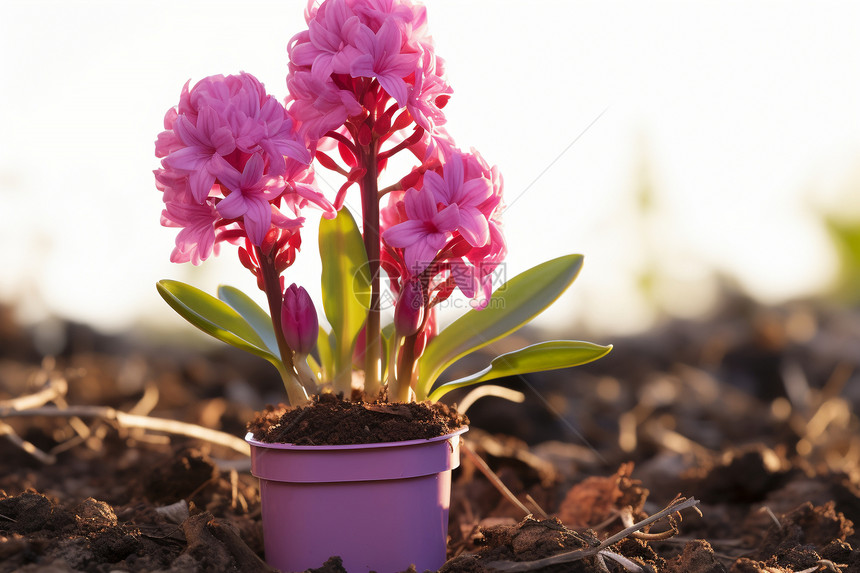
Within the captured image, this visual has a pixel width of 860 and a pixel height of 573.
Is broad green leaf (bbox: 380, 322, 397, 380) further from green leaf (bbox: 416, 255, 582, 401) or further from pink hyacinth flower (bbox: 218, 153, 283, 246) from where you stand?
pink hyacinth flower (bbox: 218, 153, 283, 246)

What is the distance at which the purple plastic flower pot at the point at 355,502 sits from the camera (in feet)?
4.68

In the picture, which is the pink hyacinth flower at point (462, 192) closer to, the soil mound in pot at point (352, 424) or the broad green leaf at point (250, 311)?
the soil mound in pot at point (352, 424)

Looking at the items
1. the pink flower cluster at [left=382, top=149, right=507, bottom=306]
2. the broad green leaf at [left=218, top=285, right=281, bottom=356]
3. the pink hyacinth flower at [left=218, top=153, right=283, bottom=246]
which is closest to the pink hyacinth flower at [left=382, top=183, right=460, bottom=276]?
the pink flower cluster at [left=382, top=149, right=507, bottom=306]

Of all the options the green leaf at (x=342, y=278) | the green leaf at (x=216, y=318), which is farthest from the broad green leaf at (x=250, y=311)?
the green leaf at (x=342, y=278)

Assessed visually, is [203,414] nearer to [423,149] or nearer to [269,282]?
[269,282]

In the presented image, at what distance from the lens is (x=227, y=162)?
1437mm

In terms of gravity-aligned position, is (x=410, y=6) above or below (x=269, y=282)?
above

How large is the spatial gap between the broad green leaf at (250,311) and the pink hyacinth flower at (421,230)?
489mm

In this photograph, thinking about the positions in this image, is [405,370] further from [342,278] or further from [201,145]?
[201,145]

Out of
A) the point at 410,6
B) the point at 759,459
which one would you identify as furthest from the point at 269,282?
the point at 759,459

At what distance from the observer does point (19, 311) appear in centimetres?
462

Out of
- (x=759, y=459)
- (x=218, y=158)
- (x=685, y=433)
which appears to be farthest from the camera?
(x=685, y=433)

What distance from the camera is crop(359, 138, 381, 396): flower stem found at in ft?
5.15

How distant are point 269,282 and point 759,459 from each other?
5.18ft
